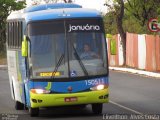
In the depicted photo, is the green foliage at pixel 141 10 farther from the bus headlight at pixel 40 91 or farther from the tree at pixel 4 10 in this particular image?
the bus headlight at pixel 40 91

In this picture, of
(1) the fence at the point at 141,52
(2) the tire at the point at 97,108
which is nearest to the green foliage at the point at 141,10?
(1) the fence at the point at 141,52

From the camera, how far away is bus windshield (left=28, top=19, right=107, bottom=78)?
15305 mm

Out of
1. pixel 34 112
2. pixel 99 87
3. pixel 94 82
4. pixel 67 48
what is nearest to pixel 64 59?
pixel 67 48

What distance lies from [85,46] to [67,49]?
47 cm

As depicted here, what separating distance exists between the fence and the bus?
789 inches

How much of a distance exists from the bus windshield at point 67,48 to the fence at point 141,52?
20.1 meters

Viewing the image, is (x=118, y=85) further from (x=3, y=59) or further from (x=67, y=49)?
(x=3, y=59)

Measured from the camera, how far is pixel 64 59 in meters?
15.4

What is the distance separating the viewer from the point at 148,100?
19.8 metres

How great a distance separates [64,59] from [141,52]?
24.1 meters

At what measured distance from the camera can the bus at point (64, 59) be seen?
15.2 m

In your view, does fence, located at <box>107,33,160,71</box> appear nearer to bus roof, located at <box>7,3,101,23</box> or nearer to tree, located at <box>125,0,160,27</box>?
tree, located at <box>125,0,160,27</box>

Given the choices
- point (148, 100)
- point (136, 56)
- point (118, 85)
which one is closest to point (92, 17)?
point (148, 100)

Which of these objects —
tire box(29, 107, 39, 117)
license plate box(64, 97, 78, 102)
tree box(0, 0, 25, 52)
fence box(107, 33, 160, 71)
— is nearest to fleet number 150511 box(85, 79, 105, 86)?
license plate box(64, 97, 78, 102)
